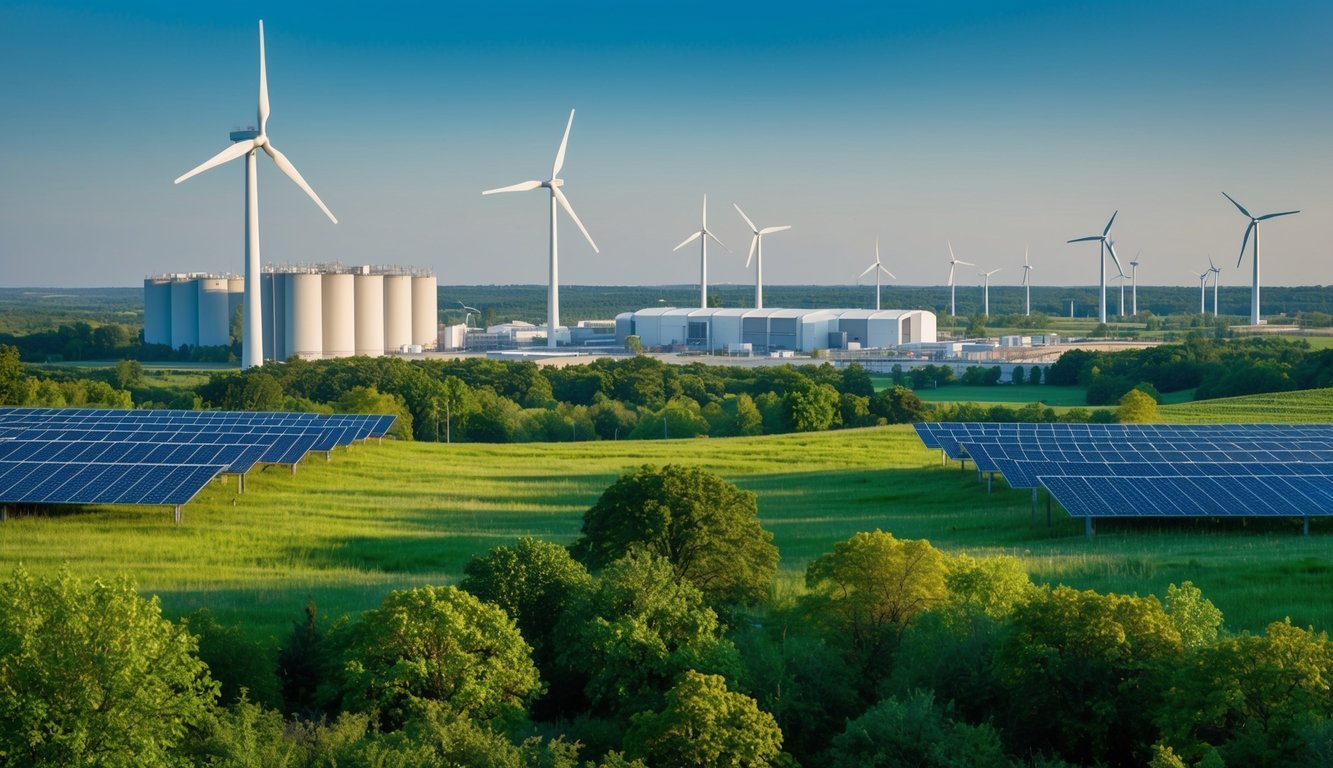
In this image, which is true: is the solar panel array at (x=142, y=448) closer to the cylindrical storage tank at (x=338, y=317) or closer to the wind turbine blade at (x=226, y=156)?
the wind turbine blade at (x=226, y=156)

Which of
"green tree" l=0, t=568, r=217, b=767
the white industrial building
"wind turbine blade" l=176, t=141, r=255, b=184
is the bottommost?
"green tree" l=0, t=568, r=217, b=767

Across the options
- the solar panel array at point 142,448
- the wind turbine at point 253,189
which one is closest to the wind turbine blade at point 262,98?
the wind turbine at point 253,189

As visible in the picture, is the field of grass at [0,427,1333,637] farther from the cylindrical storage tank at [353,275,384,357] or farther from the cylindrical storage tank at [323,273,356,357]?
the cylindrical storage tank at [353,275,384,357]

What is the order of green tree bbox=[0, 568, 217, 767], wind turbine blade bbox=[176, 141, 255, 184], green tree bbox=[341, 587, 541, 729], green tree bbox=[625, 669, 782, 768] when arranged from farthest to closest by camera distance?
wind turbine blade bbox=[176, 141, 255, 184] < green tree bbox=[341, 587, 541, 729] < green tree bbox=[625, 669, 782, 768] < green tree bbox=[0, 568, 217, 767]

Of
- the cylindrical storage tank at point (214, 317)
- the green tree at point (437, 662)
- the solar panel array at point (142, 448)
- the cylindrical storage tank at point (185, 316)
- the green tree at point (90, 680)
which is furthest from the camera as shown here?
the cylindrical storage tank at point (185, 316)

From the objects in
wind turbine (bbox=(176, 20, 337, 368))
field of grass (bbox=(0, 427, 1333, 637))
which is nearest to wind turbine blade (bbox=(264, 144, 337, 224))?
wind turbine (bbox=(176, 20, 337, 368))

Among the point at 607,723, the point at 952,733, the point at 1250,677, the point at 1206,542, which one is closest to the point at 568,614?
the point at 607,723
